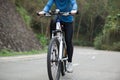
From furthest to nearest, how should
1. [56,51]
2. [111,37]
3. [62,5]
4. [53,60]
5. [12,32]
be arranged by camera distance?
[111,37] → [12,32] → [62,5] → [56,51] → [53,60]

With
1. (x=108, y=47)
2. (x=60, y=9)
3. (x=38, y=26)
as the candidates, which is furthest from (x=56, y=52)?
(x=38, y=26)

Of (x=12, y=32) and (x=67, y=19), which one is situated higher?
(x=67, y=19)

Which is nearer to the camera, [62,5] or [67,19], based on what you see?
[62,5]

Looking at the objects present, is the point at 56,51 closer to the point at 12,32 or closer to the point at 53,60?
the point at 53,60

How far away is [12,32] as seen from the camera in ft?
51.7

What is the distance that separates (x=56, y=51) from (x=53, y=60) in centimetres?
25

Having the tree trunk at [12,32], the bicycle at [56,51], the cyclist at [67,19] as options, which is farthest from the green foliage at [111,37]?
the bicycle at [56,51]

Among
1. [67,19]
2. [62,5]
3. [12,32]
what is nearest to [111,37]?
[12,32]

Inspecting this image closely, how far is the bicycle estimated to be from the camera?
21.5 feet

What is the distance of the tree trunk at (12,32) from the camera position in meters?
15.1

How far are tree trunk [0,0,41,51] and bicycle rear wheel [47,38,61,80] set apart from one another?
789 cm

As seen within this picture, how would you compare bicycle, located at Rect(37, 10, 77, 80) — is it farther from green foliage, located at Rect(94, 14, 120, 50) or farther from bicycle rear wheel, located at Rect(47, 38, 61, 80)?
green foliage, located at Rect(94, 14, 120, 50)

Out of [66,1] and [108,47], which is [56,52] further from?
[108,47]

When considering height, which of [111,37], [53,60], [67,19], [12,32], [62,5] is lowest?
[111,37]
